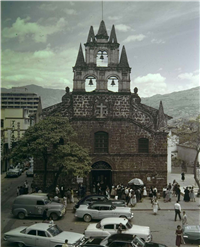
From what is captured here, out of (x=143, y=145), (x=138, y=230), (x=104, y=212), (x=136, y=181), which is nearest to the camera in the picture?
(x=138, y=230)

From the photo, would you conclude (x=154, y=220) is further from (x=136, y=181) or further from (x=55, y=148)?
(x=55, y=148)

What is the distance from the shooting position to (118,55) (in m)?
30.5

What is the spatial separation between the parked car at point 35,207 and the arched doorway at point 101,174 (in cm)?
682

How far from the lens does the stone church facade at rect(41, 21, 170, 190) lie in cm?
2964

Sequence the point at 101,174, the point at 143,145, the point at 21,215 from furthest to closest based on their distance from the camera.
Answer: the point at 143,145
the point at 101,174
the point at 21,215

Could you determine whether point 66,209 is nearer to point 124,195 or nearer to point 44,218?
point 44,218

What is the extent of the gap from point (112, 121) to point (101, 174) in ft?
16.8

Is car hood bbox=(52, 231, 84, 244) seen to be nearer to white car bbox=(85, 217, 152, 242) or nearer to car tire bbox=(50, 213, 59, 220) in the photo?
white car bbox=(85, 217, 152, 242)

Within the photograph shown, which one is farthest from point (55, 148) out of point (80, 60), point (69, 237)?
point (69, 237)

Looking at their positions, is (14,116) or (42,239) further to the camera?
(14,116)

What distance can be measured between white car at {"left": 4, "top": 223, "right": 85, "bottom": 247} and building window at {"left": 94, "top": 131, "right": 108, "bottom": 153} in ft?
41.5

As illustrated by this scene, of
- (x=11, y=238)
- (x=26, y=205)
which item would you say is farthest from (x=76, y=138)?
(x=11, y=238)

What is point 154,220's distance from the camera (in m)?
22.6

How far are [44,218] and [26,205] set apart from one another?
5.55ft
